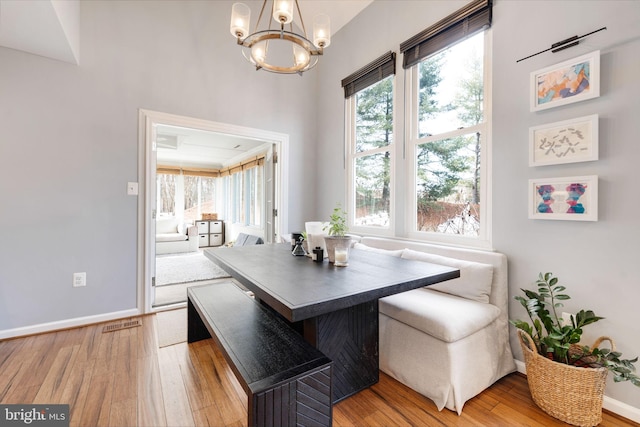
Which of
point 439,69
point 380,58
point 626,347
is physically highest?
point 380,58

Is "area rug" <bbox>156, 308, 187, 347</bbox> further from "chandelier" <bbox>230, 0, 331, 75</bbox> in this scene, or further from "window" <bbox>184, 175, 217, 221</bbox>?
"window" <bbox>184, 175, 217, 221</bbox>

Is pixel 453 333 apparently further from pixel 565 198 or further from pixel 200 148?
pixel 200 148

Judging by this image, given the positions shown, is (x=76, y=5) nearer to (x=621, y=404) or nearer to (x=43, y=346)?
(x=43, y=346)

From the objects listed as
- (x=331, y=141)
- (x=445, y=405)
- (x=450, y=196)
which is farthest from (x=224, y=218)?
(x=445, y=405)

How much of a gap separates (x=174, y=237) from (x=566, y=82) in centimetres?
693

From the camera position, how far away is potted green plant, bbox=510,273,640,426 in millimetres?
1365

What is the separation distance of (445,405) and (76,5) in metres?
4.15

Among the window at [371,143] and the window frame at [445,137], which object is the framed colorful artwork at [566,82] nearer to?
the window frame at [445,137]

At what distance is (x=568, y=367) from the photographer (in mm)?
1401

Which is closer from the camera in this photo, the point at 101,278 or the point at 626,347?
the point at 626,347

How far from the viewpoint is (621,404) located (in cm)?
150

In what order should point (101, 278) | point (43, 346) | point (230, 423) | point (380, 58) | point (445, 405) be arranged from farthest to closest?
1. point (380, 58)
2. point (101, 278)
3. point (43, 346)
4. point (445, 405)
5. point (230, 423)

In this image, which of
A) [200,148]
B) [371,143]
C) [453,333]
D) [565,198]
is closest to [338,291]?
[453,333]

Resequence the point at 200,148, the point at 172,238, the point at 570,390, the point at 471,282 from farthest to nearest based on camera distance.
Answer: the point at 172,238, the point at 200,148, the point at 471,282, the point at 570,390
